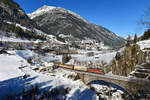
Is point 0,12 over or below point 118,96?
over

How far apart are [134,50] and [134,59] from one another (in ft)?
16.4

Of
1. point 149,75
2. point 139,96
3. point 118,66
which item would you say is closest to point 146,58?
point 118,66

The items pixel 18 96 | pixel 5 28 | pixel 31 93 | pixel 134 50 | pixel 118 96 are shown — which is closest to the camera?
pixel 18 96

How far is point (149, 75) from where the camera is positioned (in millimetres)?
31562

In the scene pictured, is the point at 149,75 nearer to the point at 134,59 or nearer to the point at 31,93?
the point at 134,59

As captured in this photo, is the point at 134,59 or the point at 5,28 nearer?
the point at 134,59

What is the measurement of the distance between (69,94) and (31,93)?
10170 millimetres

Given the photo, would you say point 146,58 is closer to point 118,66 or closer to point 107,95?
point 118,66

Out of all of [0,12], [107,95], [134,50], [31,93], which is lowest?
[107,95]

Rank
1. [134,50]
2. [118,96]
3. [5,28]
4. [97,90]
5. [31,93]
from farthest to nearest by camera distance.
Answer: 1. [5,28]
2. [134,50]
3. [97,90]
4. [118,96]
5. [31,93]

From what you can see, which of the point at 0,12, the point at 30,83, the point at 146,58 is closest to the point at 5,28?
the point at 0,12

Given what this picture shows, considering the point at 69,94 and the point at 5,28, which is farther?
the point at 5,28

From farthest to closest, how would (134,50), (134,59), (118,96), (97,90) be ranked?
(134,50), (134,59), (97,90), (118,96)

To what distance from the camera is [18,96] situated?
2327cm
